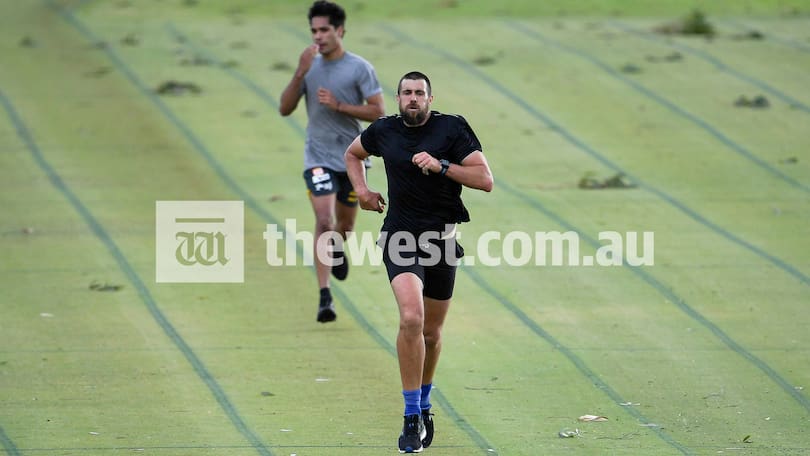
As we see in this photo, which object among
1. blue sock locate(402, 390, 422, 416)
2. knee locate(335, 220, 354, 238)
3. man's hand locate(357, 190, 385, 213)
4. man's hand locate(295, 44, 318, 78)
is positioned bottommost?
knee locate(335, 220, 354, 238)

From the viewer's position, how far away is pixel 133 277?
10.0 metres

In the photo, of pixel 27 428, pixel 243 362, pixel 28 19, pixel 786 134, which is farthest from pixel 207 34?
pixel 27 428

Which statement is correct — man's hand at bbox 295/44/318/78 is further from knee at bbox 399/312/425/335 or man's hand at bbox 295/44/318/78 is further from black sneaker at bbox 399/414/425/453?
black sneaker at bbox 399/414/425/453

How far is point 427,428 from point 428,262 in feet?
2.57

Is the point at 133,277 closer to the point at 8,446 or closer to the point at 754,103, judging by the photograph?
the point at 8,446

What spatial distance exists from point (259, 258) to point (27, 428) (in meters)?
3.83

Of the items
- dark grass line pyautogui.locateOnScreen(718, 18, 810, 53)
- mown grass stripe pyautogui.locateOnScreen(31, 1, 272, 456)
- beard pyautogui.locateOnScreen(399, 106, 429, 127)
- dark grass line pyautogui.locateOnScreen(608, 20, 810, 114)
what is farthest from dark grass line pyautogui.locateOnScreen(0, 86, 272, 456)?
dark grass line pyautogui.locateOnScreen(718, 18, 810, 53)

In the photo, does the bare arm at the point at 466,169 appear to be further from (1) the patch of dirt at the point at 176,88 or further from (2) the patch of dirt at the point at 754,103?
(1) the patch of dirt at the point at 176,88

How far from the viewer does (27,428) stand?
6.86 m

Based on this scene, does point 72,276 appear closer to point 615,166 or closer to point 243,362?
point 243,362

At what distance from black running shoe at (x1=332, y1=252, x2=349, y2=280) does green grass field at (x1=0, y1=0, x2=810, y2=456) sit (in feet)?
0.81

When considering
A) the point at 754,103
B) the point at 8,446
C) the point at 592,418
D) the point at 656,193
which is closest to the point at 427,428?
the point at 592,418

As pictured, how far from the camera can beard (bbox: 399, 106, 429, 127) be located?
6469 mm

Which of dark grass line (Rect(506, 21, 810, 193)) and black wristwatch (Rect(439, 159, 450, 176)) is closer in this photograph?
black wristwatch (Rect(439, 159, 450, 176))
